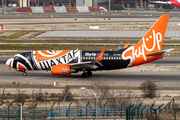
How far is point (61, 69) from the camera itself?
190 feet

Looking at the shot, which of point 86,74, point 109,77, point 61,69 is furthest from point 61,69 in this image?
point 109,77

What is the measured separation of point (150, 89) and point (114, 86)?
23.0 feet

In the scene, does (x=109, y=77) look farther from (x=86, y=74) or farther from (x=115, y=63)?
(x=86, y=74)

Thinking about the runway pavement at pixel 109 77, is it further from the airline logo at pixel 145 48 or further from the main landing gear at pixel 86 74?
the airline logo at pixel 145 48

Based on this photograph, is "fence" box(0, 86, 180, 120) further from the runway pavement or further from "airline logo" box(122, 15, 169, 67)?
"airline logo" box(122, 15, 169, 67)

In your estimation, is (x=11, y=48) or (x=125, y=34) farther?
(x=125, y=34)

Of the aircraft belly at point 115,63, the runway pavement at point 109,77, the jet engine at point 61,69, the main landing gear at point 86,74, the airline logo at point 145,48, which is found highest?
the airline logo at point 145,48

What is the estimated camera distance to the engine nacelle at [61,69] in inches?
2277

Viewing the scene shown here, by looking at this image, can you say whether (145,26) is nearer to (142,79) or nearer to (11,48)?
(11,48)

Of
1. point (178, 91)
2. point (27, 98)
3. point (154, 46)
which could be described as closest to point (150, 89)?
point (178, 91)

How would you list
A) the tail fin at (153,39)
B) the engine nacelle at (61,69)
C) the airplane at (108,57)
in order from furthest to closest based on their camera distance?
the tail fin at (153,39) < the airplane at (108,57) < the engine nacelle at (61,69)

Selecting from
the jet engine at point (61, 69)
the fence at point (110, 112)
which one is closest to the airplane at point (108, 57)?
the jet engine at point (61, 69)

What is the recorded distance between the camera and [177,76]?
61.9 metres

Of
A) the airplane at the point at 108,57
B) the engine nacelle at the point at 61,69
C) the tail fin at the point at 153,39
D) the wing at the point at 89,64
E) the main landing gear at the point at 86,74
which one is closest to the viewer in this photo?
the engine nacelle at the point at 61,69
